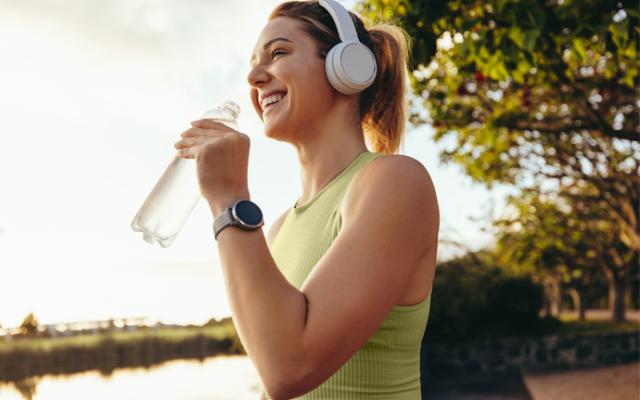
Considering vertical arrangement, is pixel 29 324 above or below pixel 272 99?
below

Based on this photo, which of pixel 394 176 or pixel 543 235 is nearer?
pixel 394 176

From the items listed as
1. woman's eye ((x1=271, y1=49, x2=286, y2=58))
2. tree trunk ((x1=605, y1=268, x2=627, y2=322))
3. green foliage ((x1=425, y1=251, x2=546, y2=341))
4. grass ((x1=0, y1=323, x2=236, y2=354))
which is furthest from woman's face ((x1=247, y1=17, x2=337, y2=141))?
tree trunk ((x1=605, y1=268, x2=627, y2=322))

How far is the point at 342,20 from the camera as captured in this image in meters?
1.69

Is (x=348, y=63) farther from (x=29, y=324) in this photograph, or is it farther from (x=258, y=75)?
(x=29, y=324)

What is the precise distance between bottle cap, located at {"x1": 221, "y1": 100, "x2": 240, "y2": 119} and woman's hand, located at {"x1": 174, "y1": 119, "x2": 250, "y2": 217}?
0.44 metres

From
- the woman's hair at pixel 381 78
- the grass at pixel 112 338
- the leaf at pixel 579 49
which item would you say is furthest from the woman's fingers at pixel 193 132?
the grass at pixel 112 338

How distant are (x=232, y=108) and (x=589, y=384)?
1009cm

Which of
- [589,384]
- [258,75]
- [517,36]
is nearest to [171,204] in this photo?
[258,75]

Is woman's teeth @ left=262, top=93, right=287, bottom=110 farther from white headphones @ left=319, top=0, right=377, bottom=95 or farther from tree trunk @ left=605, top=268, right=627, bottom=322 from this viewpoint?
tree trunk @ left=605, top=268, right=627, bottom=322

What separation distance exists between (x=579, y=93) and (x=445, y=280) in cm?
483

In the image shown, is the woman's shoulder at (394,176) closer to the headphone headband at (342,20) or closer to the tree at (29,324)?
the headphone headband at (342,20)

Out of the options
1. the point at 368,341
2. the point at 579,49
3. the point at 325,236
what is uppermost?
the point at 579,49

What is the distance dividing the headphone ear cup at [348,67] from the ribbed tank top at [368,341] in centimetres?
17

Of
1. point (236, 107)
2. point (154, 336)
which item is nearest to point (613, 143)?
point (154, 336)
